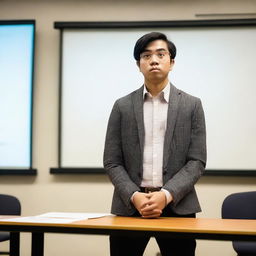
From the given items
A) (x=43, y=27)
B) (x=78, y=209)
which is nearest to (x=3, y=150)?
(x=78, y=209)

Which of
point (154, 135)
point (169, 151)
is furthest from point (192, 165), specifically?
point (154, 135)

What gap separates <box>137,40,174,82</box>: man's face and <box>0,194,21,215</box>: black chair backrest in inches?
58.8

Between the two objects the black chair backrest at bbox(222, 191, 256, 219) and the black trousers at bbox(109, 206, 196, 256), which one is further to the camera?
the black chair backrest at bbox(222, 191, 256, 219)

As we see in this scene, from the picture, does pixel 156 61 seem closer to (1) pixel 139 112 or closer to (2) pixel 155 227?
(1) pixel 139 112

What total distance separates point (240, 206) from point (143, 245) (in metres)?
1.04

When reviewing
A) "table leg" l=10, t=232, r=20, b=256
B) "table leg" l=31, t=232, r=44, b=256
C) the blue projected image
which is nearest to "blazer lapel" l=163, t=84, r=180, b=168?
"table leg" l=31, t=232, r=44, b=256

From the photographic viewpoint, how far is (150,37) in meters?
1.91

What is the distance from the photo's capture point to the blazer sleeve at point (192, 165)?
5.82 ft

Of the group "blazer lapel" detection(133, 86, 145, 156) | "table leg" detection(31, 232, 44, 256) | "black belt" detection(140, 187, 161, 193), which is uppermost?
"blazer lapel" detection(133, 86, 145, 156)

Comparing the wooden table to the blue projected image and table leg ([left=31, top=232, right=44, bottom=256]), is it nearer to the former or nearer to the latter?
table leg ([left=31, top=232, right=44, bottom=256])

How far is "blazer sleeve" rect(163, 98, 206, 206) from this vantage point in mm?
1774

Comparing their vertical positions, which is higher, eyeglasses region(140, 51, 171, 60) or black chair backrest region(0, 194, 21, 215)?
eyeglasses region(140, 51, 171, 60)

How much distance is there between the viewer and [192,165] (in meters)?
1.86

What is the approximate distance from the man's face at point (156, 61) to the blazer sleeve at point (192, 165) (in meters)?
0.23
